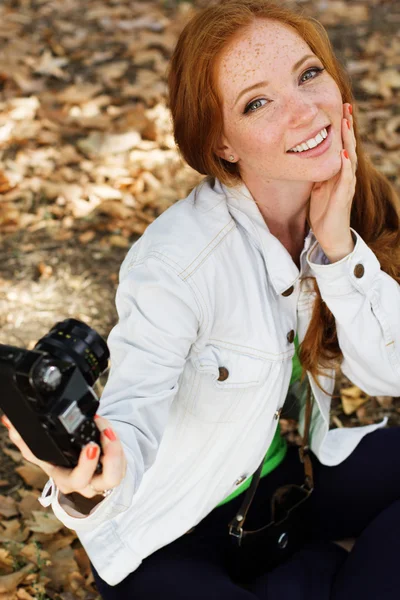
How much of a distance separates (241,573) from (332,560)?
30 centimetres

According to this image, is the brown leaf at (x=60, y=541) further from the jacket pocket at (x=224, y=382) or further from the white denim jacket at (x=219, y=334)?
the jacket pocket at (x=224, y=382)

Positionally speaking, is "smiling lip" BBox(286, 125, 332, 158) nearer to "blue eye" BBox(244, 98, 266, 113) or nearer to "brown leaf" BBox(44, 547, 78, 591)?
"blue eye" BBox(244, 98, 266, 113)

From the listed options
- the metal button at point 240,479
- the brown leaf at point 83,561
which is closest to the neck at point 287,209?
the metal button at point 240,479

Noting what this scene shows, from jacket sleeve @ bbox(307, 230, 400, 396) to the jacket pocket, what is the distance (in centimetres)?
28

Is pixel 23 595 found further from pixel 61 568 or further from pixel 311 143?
pixel 311 143

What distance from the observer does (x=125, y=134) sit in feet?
15.5

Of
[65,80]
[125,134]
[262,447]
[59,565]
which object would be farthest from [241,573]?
[65,80]

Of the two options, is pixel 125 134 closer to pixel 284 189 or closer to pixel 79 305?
pixel 79 305

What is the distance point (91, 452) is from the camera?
1.53m


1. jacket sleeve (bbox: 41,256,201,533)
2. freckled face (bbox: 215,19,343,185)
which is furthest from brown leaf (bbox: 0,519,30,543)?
freckled face (bbox: 215,19,343,185)

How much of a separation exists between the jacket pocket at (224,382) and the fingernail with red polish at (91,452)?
686 mm

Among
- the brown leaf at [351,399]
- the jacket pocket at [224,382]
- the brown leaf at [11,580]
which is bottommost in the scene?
the brown leaf at [11,580]

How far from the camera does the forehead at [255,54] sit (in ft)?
6.93

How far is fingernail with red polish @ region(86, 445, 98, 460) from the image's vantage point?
4.99 ft
